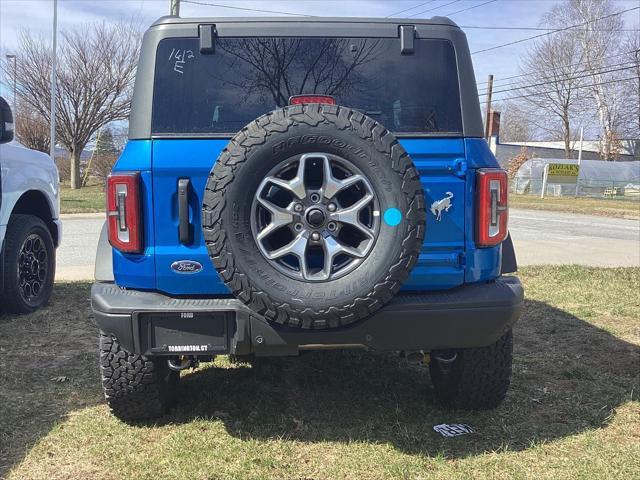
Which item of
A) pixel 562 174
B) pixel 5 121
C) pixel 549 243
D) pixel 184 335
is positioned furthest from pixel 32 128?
pixel 184 335

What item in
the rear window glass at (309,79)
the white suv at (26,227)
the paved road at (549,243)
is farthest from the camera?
the paved road at (549,243)

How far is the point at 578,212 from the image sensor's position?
21.0 meters

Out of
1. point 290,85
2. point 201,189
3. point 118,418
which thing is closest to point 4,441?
point 118,418

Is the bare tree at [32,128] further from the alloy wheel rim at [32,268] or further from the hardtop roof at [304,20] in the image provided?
the hardtop roof at [304,20]

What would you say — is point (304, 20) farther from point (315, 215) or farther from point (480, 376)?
point (480, 376)

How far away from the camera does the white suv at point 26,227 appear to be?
201 inches

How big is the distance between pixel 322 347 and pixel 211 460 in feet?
2.53

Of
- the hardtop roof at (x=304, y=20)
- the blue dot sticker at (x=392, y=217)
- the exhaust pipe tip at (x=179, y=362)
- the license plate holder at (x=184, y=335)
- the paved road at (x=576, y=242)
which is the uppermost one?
the hardtop roof at (x=304, y=20)

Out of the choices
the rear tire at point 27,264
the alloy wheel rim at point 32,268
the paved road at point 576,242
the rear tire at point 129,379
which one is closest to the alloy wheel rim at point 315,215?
the rear tire at point 129,379

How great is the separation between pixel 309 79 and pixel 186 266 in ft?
3.60

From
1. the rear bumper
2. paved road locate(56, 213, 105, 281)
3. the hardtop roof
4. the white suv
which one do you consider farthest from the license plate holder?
paved road locate(56, 213, 105, 281)

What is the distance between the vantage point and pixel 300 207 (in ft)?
8.48

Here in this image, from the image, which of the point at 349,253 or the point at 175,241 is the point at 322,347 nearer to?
the point at 349,253

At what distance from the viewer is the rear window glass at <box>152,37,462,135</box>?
2922 mm
